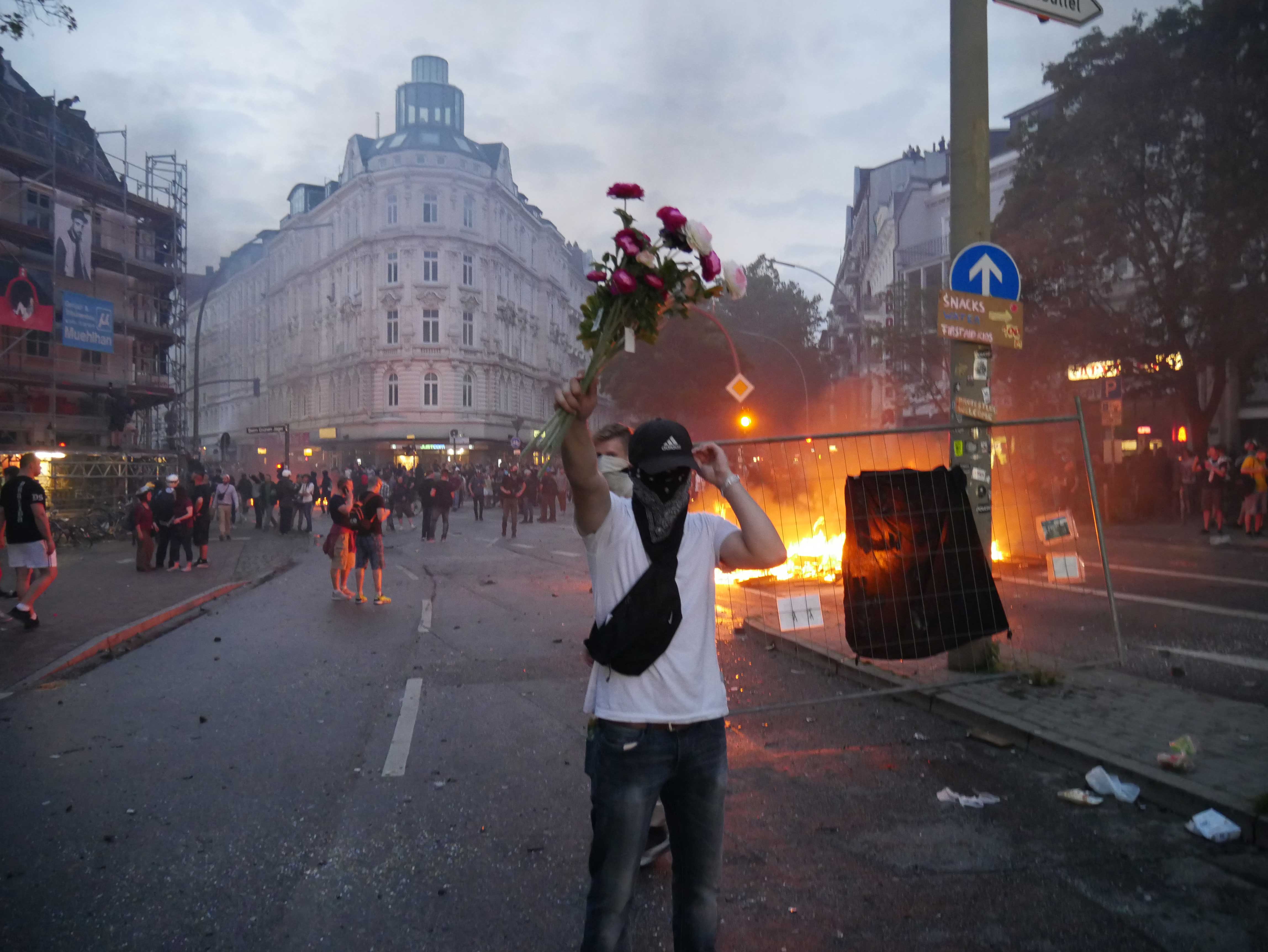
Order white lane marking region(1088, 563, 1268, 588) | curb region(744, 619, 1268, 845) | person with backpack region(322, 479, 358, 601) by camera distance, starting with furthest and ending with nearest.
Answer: person with backpack region(322, 479, 358, 601), white lane marking region(1088, 563, 1268, 588), curb region(744, 619, 1268, 845)

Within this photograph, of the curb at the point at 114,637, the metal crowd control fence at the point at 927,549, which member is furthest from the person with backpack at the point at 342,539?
the metal crowd control fence at the point at 927,549

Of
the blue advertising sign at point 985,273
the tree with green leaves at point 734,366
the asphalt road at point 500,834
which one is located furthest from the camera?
the tree with green leaves at point 734,366

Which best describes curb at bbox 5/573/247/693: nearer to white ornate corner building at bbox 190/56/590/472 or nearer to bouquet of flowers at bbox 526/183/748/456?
bouquet of flowers at bbox 526/183/748/456

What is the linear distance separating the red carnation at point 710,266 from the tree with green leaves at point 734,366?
1352 inches

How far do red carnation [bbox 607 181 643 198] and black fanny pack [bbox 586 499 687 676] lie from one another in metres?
1.17

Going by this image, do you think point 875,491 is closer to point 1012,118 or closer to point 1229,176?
point 1229,176

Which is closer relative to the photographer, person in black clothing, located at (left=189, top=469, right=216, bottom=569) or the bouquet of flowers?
the bouquet of flowers

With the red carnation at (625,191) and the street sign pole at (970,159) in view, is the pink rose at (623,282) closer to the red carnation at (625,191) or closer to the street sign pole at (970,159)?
the red carnation at (625,191)

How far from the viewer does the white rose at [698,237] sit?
2797mm

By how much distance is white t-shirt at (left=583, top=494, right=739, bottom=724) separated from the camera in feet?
8.52

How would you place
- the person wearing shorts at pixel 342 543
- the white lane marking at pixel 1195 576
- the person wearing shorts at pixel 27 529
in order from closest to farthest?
the person wearing shorts at pixel 27 529
the white lane marking at pixel 1195 576
the person wearing shorts at pixel 342 543

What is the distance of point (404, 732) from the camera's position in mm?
6098

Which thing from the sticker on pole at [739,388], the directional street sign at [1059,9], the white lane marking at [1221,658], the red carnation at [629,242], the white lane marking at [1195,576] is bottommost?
the white lane marking at [1221,658]

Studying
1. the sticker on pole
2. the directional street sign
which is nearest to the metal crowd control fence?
the directional street sign
